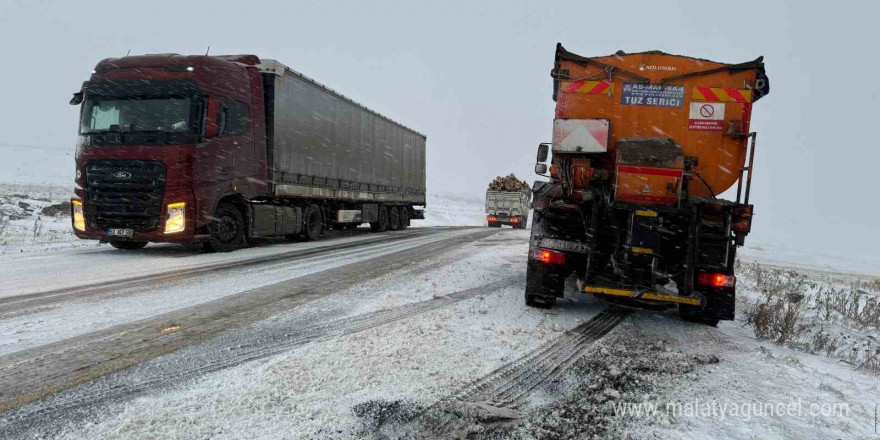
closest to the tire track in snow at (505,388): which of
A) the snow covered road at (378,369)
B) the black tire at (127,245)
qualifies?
the snow covered road at (378,369)

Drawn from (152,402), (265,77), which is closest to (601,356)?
(152,402)

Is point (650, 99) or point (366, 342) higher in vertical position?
point (650, 99)

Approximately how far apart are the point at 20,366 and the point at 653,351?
4715 mm

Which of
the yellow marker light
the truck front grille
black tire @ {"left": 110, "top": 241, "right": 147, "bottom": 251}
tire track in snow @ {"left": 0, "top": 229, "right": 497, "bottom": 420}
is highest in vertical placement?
the truck front grille

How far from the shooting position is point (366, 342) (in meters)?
3.93

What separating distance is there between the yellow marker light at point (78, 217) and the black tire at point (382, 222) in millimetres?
10612

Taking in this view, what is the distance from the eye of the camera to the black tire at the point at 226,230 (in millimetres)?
10008

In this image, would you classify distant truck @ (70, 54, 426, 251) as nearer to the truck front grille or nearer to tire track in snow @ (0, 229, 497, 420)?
the truck front grille

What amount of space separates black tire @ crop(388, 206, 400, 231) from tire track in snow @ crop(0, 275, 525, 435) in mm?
14823

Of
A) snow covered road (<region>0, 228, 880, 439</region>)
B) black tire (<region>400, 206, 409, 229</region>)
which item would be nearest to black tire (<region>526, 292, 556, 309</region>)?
snow covered road (<region>0, 228, 880, 439</region>)

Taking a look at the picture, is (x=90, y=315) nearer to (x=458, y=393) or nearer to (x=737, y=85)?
(x=458, y=393)

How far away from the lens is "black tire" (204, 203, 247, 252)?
10.0 meters

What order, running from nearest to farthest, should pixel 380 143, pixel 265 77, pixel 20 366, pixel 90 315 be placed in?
pixel 20 366, pixel 90 315, pixel 265 77, pixel 380 143

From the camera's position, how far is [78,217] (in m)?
9.09
